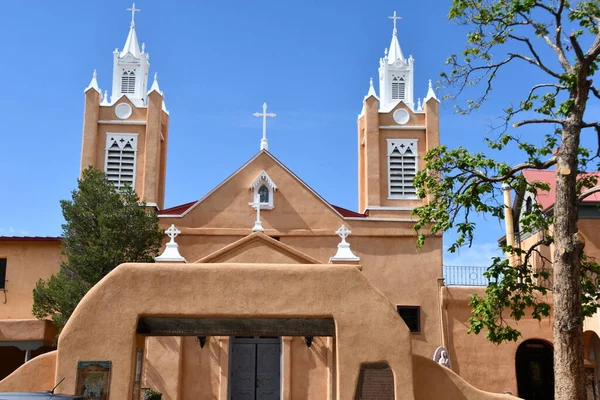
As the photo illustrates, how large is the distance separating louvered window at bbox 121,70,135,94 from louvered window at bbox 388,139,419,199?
34.0 ft

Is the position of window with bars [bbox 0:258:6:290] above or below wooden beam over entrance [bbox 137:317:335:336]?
above

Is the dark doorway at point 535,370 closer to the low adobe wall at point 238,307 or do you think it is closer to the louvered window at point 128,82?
the low adobe wall at point 238,307

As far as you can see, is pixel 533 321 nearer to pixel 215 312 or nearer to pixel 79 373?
pixel 215 312

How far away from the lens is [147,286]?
1267 centimetres

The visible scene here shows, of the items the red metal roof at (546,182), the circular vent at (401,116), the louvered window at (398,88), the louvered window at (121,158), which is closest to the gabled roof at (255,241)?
the louvered window at (121,158)

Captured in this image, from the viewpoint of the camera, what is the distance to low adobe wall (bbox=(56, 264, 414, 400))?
12383 millimetres

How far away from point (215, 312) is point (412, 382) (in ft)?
12.3

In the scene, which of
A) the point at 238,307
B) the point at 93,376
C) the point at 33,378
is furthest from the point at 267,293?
the point at 33,378

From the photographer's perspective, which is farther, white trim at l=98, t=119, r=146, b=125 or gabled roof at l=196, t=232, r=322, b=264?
white trim at l=98, t=119, r=146, b=125

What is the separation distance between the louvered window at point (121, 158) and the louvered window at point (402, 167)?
31.5 ft

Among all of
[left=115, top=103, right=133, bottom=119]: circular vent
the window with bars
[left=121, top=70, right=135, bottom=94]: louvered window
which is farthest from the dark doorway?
the window with bars

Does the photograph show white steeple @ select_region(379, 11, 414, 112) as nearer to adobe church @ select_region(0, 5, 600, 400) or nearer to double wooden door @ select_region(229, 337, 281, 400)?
adobe church @ select_region(0, 5, 600, 400)

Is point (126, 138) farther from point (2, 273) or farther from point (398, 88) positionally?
point (398, 88)

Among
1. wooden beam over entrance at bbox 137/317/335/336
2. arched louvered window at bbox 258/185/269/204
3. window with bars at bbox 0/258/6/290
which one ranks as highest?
arched louvered window at bbox 258/185/269/204
